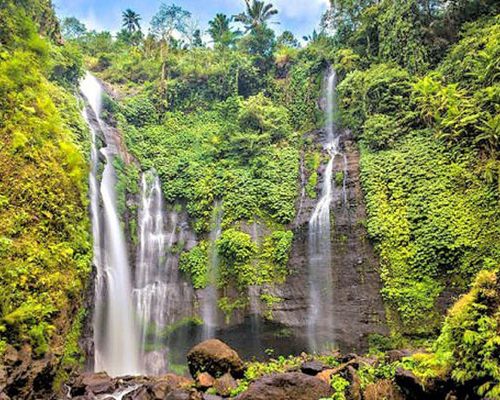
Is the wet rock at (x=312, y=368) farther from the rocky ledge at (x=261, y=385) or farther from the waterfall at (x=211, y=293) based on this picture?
the waterfall at (x=211, y=293)

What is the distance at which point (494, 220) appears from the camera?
477 inches

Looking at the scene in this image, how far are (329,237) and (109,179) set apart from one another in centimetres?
971

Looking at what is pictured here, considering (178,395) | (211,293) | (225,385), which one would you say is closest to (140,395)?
(178,395)

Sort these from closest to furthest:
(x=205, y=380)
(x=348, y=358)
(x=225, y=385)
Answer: (x=225, y=385)
(x=205, y=380)
(x=348, y=358)

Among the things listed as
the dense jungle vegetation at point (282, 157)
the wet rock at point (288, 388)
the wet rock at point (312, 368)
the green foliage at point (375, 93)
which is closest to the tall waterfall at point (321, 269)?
the dense jungle vegetation at point (282, 157)

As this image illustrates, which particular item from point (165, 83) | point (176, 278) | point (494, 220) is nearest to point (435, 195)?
point (494, 220)

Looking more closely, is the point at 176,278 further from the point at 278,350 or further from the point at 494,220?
the point at 494,220

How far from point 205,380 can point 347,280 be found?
265 inches

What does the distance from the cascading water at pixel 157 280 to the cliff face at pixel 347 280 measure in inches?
169

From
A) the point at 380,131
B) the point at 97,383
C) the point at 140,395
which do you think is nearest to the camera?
the point at 140,395

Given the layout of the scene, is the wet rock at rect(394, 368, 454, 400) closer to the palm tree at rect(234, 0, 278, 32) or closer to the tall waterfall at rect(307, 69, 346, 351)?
the tall waterfall at rect(307, 69, 346, 351)

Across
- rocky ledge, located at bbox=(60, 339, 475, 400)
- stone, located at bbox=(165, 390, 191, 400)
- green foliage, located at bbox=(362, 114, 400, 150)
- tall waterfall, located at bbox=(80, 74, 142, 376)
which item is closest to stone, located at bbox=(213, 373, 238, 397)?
rocky ledge, located at bbox=(60, 339, 475, 400)

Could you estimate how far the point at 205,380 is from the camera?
31.4 ft

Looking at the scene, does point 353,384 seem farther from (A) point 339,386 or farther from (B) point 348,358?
(B) point 348,358
